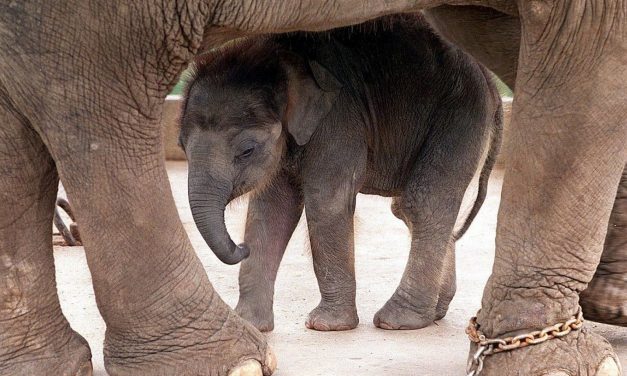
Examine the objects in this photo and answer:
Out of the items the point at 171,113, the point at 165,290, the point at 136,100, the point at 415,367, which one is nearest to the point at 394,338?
the point at 415,367

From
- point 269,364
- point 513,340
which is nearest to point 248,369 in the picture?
point 269,364

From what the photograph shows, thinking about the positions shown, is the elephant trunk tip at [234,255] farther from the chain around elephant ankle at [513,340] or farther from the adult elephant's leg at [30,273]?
the chain around elephant ankle at [513,340]

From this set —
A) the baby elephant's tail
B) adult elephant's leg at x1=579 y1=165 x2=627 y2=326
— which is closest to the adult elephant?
adult elephant's leg at x1=579 y1=165 x2=627 y2=326

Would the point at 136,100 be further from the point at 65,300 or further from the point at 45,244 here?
the point at 65,300

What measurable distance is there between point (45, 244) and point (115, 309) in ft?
0.97

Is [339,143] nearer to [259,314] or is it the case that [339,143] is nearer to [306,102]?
[306,102]

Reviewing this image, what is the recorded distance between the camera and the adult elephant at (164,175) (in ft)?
9.96

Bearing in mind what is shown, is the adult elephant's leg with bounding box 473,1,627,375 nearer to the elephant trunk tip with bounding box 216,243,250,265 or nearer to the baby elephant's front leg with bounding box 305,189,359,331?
the elephant trunk tip with bounding box 216,243,250,265

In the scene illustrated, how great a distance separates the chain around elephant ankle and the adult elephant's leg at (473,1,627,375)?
18mm

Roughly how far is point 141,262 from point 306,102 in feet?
3.98

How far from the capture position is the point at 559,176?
332 cm

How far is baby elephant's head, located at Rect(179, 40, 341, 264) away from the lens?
13.1 feet

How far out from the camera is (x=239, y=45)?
4.23m

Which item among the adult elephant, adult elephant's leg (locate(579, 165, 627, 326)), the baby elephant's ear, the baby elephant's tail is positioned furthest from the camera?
the baby elephant's tail
